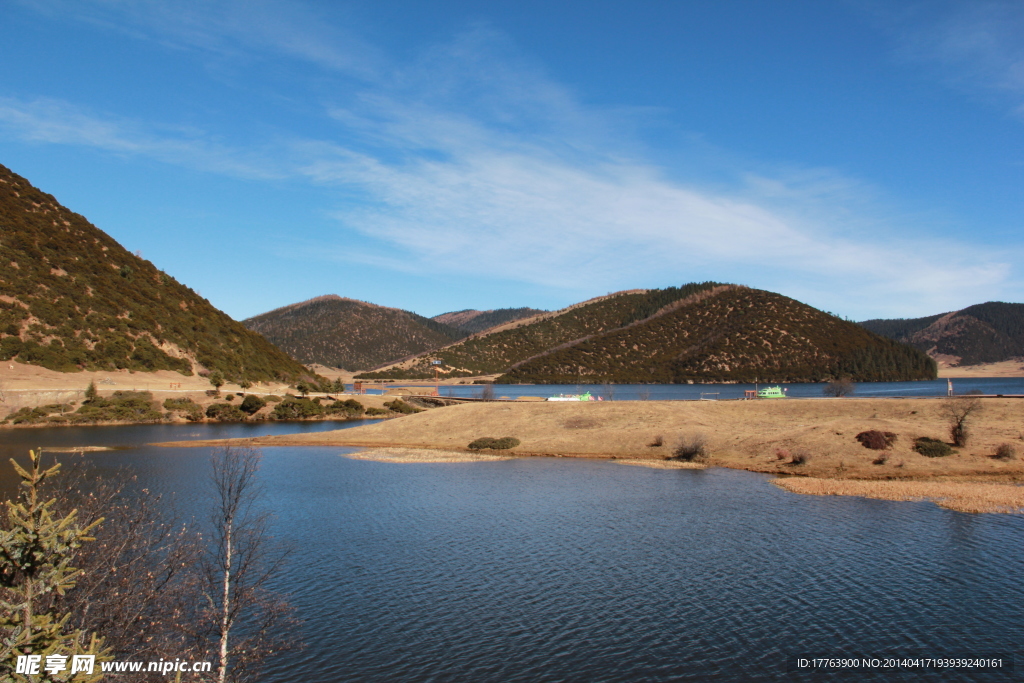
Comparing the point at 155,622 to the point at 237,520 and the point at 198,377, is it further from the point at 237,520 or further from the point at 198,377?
the point at 198,377

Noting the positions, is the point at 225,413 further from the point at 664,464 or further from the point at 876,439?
the point at 876,439

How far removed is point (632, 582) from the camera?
828 inches

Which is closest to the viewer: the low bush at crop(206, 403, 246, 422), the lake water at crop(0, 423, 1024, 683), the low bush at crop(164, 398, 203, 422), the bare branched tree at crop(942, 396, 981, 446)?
the lake water at crop(0, 423, 1024, 683)

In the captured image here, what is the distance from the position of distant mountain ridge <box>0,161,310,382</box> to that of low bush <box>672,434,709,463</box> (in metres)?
76.4

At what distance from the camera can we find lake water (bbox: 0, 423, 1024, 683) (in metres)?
15.9

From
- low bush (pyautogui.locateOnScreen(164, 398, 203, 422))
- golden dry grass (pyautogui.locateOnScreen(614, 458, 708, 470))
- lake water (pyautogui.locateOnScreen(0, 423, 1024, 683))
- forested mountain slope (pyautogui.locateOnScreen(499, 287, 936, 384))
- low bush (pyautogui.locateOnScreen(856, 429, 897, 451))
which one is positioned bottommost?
lake water (pyautogui.locateOnScreen(0, 423, 1024, 683))

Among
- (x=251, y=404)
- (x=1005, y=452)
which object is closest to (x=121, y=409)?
(x=251, y=404)

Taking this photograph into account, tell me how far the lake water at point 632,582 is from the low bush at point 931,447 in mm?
11812

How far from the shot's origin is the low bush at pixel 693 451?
47.2 m

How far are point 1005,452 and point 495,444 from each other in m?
36.1

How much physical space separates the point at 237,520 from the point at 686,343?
181539 mm

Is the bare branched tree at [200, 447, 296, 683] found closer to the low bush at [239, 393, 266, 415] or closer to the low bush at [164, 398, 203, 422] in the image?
the low bush at [164, 398, 203, 422]

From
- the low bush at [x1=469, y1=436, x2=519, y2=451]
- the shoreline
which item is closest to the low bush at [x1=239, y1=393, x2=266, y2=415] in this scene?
the shoreline

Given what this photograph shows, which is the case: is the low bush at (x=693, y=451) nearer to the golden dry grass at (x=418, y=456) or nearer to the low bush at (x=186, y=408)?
the golden dry grass at (x=418, y=456)
